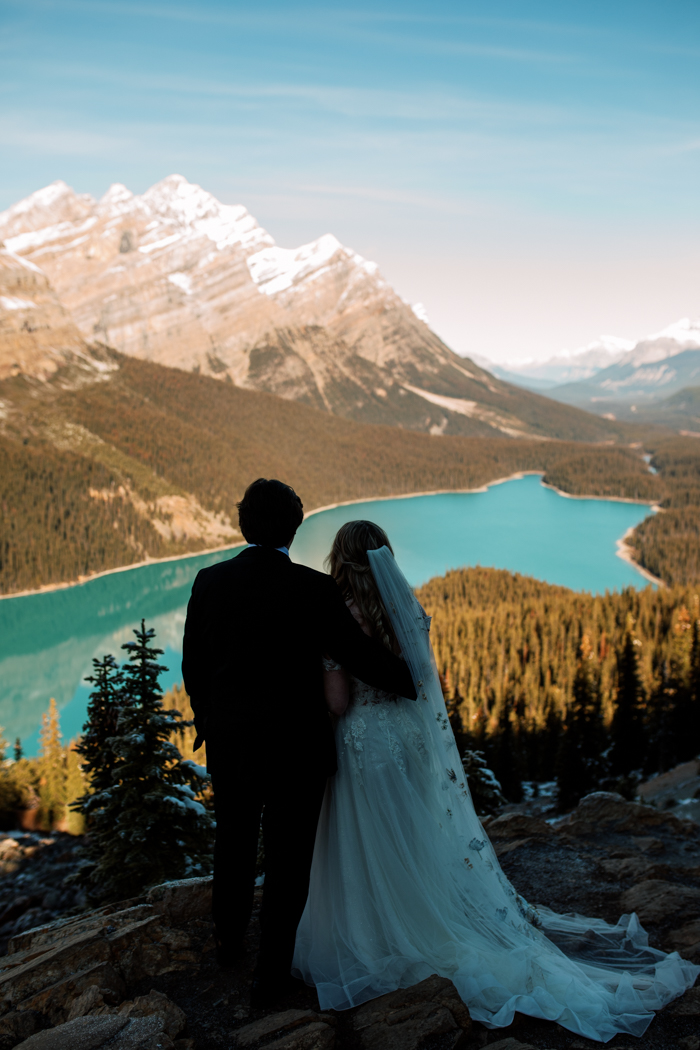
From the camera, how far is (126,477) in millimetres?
138000

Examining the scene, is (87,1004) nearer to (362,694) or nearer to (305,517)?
(362,694)

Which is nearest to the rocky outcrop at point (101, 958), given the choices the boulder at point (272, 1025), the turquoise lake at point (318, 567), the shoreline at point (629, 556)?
the boulder at point (272, 1025)

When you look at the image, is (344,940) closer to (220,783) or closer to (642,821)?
(220,783)

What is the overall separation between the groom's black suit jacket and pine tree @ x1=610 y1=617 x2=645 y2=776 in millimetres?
34077

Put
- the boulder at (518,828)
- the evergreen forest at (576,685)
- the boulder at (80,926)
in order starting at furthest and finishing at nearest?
1. the evergreen forest at (576,685)
2. the boulder at (518,828)
3. the boulder at (80,926)

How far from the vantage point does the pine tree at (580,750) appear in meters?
27.1

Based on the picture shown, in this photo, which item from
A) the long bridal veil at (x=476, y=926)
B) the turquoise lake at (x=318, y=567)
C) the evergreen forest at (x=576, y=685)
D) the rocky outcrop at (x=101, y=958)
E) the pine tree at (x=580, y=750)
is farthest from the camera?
the turquoise lake at (x=318, y=567)

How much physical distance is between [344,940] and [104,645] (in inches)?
3436

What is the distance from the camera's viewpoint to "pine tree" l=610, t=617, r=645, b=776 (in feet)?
114

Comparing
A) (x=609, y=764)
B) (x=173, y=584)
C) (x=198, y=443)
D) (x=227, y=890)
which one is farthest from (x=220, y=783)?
(x=198, y=443)

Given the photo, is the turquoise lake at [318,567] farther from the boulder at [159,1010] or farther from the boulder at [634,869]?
the boulder at [159,1010]

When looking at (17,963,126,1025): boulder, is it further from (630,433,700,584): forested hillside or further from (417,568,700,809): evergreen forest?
(630,433,700,584): forested hillside

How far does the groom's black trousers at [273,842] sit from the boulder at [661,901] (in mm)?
3874

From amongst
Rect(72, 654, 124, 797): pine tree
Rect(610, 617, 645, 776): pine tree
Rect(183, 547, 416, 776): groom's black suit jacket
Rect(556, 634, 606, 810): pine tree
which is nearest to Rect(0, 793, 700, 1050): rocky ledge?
Rect(183, 547, 416, 776): groom's black suit jacket
